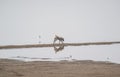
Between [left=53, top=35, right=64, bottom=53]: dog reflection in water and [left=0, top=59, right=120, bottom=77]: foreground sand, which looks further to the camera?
[left=53, top=35, right=64, bottom=53]: dog reflection in water

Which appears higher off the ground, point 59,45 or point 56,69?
point 59,45

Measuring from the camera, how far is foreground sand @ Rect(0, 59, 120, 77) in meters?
1.75

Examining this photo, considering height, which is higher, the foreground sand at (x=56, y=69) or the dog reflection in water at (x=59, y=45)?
the dog reflection in water at (x=59, y=45)

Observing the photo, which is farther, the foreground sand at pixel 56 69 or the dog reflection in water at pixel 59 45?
the dog reflection in water at pixel 59 45

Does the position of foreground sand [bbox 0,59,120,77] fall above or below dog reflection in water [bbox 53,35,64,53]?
below

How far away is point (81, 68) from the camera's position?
1.88 meters

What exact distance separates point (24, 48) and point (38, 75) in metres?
0.38

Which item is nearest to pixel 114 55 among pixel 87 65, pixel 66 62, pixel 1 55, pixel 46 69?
pixel 87 65

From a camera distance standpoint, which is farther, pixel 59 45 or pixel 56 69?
pixel 59 45

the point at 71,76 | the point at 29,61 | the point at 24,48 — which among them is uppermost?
the point at 24,48

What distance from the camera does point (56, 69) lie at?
181 cm

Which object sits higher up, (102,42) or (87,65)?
(102,42)

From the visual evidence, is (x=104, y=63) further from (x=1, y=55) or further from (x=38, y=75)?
(x=1, y=55)

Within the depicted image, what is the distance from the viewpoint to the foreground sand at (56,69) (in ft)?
5.74
